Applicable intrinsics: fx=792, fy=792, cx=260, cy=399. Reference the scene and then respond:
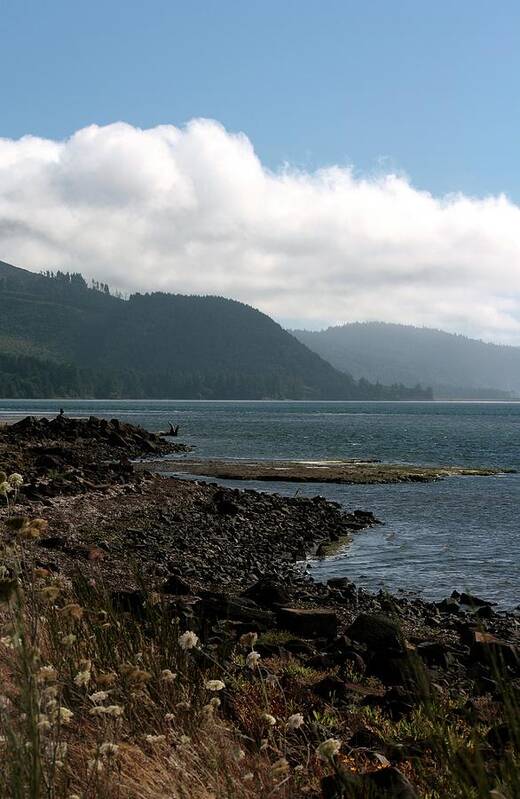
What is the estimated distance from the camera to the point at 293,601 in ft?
49.9

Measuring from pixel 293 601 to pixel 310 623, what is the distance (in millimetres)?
2937

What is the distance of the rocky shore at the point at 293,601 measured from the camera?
22.2ft

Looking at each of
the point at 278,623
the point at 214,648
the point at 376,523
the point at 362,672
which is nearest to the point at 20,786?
the point at 214,648

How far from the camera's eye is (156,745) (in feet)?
16.0

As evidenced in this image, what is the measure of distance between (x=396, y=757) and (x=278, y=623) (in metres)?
6.26

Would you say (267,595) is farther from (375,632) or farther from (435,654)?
(435,654)

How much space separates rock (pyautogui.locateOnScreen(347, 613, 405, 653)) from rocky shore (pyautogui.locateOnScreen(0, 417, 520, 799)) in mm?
21

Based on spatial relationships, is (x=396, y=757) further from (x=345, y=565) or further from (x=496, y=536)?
(x=496, y=536)

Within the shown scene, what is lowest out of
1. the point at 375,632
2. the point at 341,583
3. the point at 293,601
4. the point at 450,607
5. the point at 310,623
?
the point at 341,583

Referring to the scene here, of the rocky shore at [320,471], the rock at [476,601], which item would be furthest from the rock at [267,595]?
the rocky shore at [320,471]

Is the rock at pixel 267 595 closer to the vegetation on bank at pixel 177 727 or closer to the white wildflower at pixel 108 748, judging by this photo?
the vegetation on bank at pixel 177 727

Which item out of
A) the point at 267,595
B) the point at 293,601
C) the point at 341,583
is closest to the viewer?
the point at 267,595

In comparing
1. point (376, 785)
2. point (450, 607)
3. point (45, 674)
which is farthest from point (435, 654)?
point (45, 674)

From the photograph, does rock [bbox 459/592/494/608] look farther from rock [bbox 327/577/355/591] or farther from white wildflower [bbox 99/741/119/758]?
white wildflower [bbox 99/741/119/758]
